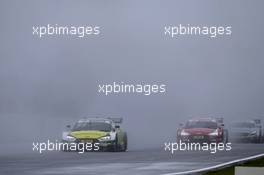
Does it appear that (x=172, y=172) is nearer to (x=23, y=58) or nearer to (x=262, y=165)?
(x=262, y=165)

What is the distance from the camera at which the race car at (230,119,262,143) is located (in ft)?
22.2

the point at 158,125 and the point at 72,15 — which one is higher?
the point at 72,15

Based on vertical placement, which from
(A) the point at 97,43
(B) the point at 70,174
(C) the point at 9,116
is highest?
(A) the point at 97,43

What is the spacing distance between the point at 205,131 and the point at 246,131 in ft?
0.93

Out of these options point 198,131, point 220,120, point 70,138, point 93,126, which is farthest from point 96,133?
point 220,120

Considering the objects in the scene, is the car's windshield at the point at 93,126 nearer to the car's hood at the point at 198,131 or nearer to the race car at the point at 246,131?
the car's hood at the point at 198,131

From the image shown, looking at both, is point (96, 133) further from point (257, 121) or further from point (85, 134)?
point (257, 121)

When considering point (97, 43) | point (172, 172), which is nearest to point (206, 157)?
point (172, 172)

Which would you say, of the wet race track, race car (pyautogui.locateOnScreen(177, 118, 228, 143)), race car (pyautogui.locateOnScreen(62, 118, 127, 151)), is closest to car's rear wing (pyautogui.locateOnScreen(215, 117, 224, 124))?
race car (pyautogui.locateOnScreen(177, 118, 228, 143))

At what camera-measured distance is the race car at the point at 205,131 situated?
6773mm

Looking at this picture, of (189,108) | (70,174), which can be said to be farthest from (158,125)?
(70,174)

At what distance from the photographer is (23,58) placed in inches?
269

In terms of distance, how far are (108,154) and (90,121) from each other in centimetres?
26

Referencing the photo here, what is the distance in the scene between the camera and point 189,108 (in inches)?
268
